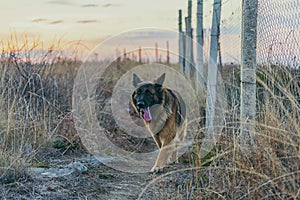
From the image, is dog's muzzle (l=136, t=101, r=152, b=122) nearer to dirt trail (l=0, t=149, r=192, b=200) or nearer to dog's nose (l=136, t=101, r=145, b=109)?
dog's nose (l=136, t=101, r=145, b=109)

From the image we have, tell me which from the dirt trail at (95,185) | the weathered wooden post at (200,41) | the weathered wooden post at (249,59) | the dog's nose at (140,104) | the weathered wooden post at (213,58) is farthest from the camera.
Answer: the weathered wooden post at (200,41)

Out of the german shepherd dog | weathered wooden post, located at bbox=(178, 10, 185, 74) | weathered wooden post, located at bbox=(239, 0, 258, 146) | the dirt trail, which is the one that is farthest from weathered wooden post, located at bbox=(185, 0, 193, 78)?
weathered wooden post, located at bbox=(239, 0, 258, 146)

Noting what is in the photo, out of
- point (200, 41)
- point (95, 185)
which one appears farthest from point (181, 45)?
point (95, 185)

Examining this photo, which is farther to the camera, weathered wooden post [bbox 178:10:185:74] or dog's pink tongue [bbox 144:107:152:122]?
weathered wooden post [bbox 178:10:185:74]

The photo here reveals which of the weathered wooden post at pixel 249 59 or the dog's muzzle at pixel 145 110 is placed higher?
the weathered wooden post at pixel 249 59

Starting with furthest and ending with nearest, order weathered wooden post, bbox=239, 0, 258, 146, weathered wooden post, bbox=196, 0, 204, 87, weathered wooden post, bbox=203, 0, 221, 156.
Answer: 1. weathered wooden post, bbox=196, 0, 204, 87
2. weathered wooden post, bbox=203, 0, 221, 156
3. weathered wooden post, bbox=239, 0, 258, 146

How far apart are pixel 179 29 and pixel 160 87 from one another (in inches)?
257

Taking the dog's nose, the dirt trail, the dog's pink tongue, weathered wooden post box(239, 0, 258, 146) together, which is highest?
weathered wooden post box(239, 0, 258, 146)

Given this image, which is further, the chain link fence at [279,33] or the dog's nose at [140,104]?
the dog's nose at [140,104]

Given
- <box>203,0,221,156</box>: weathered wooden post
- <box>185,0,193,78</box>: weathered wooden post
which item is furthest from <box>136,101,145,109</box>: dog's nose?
<box>185,0,193,78</box>: weathered wooden post

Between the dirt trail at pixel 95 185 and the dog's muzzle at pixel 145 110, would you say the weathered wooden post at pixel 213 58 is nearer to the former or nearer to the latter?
the dog's muzzle at pixel 145 110

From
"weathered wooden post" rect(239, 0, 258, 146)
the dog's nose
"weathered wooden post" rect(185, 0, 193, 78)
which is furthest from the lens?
"weathered wooden post" rect(185, 0, 193, 78)

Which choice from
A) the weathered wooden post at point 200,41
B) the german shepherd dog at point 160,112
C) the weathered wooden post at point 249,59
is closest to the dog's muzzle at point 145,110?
the german shepherd dog at point 160,112

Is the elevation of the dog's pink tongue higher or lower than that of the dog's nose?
lower
